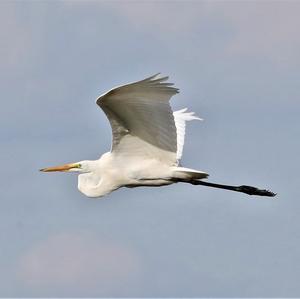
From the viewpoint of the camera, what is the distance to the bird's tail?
13.0 metres

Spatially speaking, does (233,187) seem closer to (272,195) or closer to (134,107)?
(272,195)

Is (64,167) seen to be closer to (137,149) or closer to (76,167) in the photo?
(76,167)

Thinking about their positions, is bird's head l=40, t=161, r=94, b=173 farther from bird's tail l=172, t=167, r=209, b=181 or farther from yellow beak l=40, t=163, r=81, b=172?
bird's tail l=172, t=167, r=209, b=181

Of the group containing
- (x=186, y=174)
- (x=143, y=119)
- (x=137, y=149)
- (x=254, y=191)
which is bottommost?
(x=186, y=174)

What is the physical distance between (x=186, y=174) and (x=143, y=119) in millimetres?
849

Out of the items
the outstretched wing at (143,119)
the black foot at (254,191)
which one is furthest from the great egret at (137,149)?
the black foot at (254,191)

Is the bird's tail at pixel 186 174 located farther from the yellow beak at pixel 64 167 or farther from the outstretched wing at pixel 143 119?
the yellow beak at pixel 64 167

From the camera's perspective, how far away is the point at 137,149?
13.3 m

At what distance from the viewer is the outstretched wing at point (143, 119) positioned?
1204 cm

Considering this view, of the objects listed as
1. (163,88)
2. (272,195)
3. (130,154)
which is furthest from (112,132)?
(272,195)

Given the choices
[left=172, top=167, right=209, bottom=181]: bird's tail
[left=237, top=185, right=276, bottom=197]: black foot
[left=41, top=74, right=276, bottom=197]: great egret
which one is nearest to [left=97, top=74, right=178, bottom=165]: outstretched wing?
[left=41, top=74, right=276, bottom=197]: great egret

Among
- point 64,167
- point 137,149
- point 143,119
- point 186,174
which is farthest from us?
point 64,167

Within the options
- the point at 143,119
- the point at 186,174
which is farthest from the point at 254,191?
the point at 143,119

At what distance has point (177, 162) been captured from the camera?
13.3 meters
